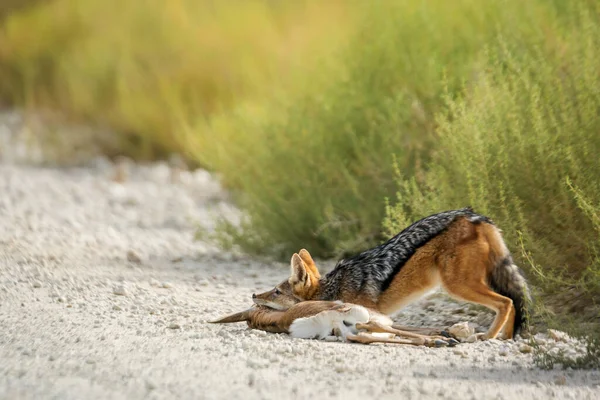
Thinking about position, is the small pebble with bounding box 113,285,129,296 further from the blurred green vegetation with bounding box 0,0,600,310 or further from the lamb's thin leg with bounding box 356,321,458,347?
the lamb's thin leg with bounding box 356,321,458,347

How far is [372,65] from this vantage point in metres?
8.28

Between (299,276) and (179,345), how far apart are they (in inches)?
41.7

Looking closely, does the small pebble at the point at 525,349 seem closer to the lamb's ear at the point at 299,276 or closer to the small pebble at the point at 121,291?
the lamb's ear at the point at 299,276

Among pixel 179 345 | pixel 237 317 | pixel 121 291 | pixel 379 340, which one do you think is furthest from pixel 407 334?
pixel 121 291

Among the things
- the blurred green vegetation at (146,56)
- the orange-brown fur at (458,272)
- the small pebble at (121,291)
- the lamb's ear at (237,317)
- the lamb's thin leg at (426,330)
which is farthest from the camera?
the blurred green vegetation at (146,56)

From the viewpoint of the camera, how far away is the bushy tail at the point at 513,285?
5.48 meters

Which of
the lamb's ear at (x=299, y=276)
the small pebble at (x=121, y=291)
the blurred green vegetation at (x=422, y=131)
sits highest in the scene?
the blurred green vegetation at (x=422, y=131)

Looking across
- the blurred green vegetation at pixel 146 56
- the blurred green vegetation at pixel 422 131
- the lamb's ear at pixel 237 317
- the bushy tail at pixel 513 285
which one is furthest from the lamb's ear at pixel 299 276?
the blurred green vegetation at pixel 146 56

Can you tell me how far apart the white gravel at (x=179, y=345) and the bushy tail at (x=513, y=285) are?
191 mm

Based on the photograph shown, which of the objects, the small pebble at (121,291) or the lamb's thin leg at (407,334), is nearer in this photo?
the lamb's thin leg at (407,334)

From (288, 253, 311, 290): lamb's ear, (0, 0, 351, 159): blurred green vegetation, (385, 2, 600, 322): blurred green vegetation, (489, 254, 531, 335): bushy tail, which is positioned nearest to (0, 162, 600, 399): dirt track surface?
(489, 254, 531, 335): bushy tail

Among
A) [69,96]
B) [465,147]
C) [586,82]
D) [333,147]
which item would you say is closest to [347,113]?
[333,147]

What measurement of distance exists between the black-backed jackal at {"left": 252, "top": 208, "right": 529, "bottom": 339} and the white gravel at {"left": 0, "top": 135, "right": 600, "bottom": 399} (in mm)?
247

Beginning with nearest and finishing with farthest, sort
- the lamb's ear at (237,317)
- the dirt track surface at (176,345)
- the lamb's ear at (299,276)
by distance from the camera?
the dirt track surface at (176,345) < the lamb's ear at (237,317) < the lamb's ear at (299,276)
